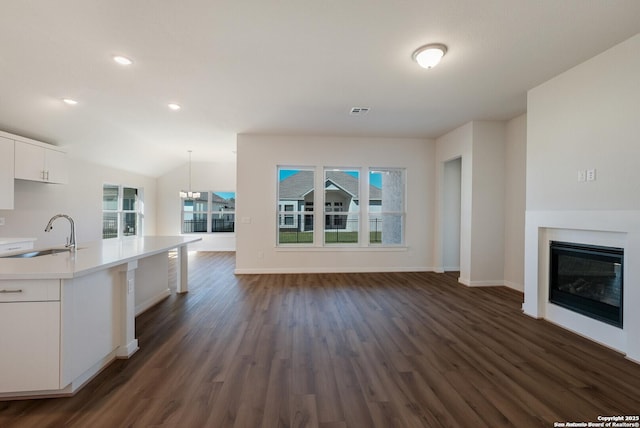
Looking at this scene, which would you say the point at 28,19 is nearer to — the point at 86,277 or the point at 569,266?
the point at 86,277

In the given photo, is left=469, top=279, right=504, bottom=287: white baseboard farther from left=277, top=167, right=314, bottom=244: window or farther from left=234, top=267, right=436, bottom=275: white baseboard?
left=277, top=167, right=314, bottom=244: window

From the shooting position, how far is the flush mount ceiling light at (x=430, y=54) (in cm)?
247

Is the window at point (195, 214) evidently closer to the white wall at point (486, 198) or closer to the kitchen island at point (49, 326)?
the kitchen island at point (49, 326)

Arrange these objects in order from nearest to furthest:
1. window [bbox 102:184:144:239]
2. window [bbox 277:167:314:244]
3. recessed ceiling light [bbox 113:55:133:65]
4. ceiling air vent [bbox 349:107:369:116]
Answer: recessed ceiling light [bbox 113:55:133:65] → ceiling air vent [bbox 349:107:369:116] → window [bbox 277:167:314:244] → window [bbox 102:184:144:239]

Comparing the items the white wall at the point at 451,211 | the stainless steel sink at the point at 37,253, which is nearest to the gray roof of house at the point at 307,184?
the white wall at the point at 451,211

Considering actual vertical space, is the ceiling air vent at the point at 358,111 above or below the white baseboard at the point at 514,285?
above

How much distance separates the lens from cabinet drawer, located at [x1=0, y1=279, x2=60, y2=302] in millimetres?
1686

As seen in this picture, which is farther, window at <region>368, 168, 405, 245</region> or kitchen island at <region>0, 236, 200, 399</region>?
window at <region>368, 168, 405, 245</region>

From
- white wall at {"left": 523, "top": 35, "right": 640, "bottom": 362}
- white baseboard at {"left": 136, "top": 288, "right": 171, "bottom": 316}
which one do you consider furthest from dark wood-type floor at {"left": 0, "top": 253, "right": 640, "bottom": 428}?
white wall at {"left": 523, "top": 35, "right": 640, "bottom": 362}

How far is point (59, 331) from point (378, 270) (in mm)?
4875

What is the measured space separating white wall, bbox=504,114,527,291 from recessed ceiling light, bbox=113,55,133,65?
527 cm

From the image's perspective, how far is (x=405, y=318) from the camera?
124 inches

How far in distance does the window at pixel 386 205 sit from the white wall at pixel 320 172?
0.55 feet

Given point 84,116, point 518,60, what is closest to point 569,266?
point 518,60
